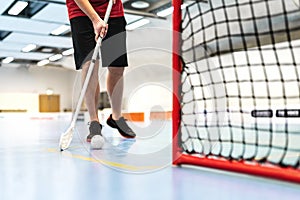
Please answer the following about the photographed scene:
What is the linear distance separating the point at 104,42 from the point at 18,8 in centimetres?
522

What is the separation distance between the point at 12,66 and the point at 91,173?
48.6 ft

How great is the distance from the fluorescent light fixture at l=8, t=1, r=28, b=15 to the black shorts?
4821mm

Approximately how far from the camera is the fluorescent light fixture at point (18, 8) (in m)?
6.02

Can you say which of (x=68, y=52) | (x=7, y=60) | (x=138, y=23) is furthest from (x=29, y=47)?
(x=138, y=23)

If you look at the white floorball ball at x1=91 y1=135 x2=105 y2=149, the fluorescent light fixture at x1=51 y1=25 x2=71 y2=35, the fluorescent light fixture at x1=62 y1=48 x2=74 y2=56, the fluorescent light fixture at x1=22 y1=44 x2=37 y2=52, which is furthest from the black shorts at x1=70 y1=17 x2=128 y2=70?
the fluorescent light fixture at x1=62 y1=48 x2=74 y2=56

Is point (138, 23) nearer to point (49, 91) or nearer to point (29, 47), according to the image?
point (29, 47)

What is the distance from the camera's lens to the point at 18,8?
629 cm

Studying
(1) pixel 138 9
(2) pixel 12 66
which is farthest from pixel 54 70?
(1) pixel 138 9

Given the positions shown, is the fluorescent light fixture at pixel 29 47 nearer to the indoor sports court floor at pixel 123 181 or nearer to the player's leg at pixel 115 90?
the player's leg at pixel 115 90

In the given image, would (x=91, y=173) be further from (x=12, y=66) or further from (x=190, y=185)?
(x=12, y=66)

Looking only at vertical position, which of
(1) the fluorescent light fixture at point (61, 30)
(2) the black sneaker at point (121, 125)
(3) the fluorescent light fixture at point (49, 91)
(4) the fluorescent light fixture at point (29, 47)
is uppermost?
(4) the fluorescent light fixture at point (29, 47)

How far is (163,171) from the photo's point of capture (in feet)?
3.13

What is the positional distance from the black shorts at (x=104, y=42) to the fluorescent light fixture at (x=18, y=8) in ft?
15.8

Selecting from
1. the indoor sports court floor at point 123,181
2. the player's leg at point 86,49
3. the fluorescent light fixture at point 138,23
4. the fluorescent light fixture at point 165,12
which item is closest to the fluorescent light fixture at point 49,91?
the fluorescent light fixture at point 138,23
